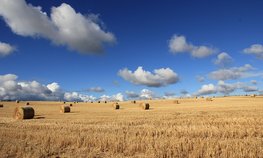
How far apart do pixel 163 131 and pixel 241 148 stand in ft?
17.1

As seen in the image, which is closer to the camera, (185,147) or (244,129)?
(185,147)

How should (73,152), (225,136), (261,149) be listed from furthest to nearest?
(225,136) → (73,152) → (261,149)

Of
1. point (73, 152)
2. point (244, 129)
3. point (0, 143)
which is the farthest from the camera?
point (244, 129)

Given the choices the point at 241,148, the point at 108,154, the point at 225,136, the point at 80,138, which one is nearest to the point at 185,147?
the point at 241,148

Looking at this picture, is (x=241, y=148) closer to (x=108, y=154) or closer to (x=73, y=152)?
(x=108, y=154)

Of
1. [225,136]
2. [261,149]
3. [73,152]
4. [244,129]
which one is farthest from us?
[244,129]

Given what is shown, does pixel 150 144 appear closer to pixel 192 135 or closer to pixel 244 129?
pixel 192 135

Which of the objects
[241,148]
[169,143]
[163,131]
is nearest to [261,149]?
[241,148]

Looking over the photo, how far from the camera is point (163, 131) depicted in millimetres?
15391

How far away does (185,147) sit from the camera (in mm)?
11016

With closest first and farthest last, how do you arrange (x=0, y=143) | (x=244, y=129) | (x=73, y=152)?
(x=73, y=152) < (x=0, y=143) < (x=244, y=129)

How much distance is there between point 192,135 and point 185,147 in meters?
3.34

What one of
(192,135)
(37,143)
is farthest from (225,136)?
(37,143)

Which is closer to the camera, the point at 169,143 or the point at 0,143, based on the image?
the point at 169,143
